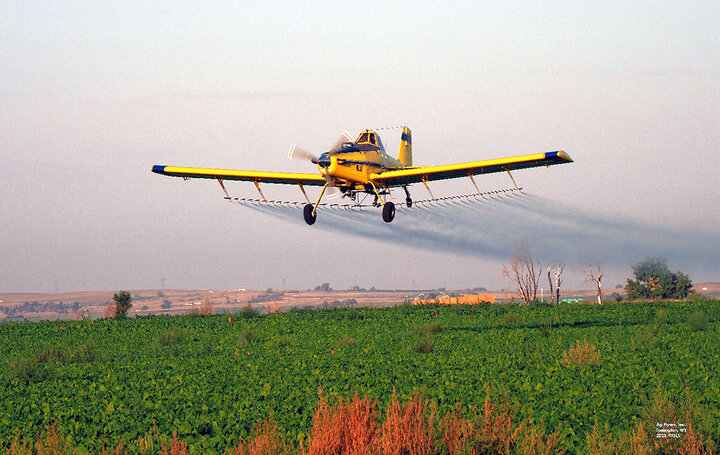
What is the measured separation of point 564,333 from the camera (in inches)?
1275

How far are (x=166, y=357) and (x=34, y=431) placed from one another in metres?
13.8

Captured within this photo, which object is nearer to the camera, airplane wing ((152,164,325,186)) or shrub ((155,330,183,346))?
airplane wing ((152,164,325,186))

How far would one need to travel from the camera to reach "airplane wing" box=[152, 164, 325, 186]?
29203 mm

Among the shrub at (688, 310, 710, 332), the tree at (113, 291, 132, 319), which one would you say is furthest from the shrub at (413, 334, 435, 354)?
the tree at (113, 291, 132, 319)

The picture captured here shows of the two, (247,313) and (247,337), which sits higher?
(247,313)

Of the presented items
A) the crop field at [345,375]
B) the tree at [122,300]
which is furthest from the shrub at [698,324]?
the tree at [122,300]

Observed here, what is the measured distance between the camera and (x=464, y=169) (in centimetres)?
2725

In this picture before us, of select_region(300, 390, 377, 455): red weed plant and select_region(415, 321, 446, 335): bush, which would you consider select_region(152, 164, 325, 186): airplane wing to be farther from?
select_region(300, 390, 377, 455): red weed plant

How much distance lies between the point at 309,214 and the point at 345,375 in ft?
25.8

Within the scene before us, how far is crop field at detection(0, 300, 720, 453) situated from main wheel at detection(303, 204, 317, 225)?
4.57 metres

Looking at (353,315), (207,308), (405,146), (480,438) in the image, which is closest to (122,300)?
(207,308)

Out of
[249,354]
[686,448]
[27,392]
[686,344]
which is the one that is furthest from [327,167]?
[686,448]

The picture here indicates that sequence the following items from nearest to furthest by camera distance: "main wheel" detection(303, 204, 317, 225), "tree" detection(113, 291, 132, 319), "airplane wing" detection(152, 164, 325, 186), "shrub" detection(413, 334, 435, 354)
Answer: "main wheel" detection(303, 204, 317, 225)
"shrub" detection(413, 334, 435, 354)
"airplane wing" detection(152, 164, 325, 186)
"tree" detection(113, 291, 132, 319)

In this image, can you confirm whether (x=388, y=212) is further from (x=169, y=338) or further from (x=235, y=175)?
(x=169, y=338)
